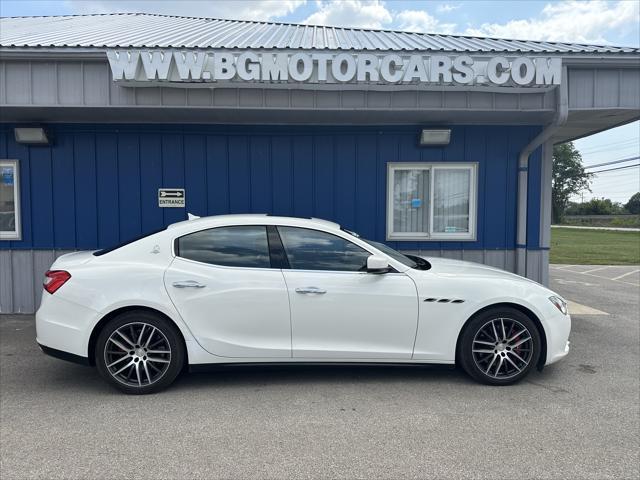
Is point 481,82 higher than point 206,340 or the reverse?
higher

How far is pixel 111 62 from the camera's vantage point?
17.9 ft

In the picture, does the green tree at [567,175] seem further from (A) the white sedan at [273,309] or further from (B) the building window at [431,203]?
(A) the white sedan at [273,309]

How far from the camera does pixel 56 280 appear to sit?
157 inches

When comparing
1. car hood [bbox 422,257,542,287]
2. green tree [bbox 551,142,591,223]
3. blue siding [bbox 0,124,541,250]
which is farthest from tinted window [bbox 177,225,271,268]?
green tree [bbox 551,142,591,223]

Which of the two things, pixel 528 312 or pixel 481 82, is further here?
pixel 481 82

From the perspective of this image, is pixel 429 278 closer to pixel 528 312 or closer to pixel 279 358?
pixel 528 312

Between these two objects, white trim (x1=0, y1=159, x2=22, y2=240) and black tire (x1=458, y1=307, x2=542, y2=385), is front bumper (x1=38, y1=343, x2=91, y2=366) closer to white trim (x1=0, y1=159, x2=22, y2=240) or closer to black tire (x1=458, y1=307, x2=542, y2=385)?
black tire (x1=458, y1=307, x2=542, y2=385)

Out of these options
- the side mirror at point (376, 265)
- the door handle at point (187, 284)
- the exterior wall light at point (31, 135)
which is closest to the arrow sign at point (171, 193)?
the exterior wall light at point (31, 135)

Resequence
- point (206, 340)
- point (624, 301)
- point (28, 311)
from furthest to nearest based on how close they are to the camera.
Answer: point (624, 301), point (28, 311), point (206, 340)

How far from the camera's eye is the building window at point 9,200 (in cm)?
687

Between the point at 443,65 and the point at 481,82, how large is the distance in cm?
54

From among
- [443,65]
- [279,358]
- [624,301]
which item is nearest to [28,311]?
[279,358]

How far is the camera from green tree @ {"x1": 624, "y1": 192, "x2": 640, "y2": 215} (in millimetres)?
70875

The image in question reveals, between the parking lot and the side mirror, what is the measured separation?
108 centimetres
